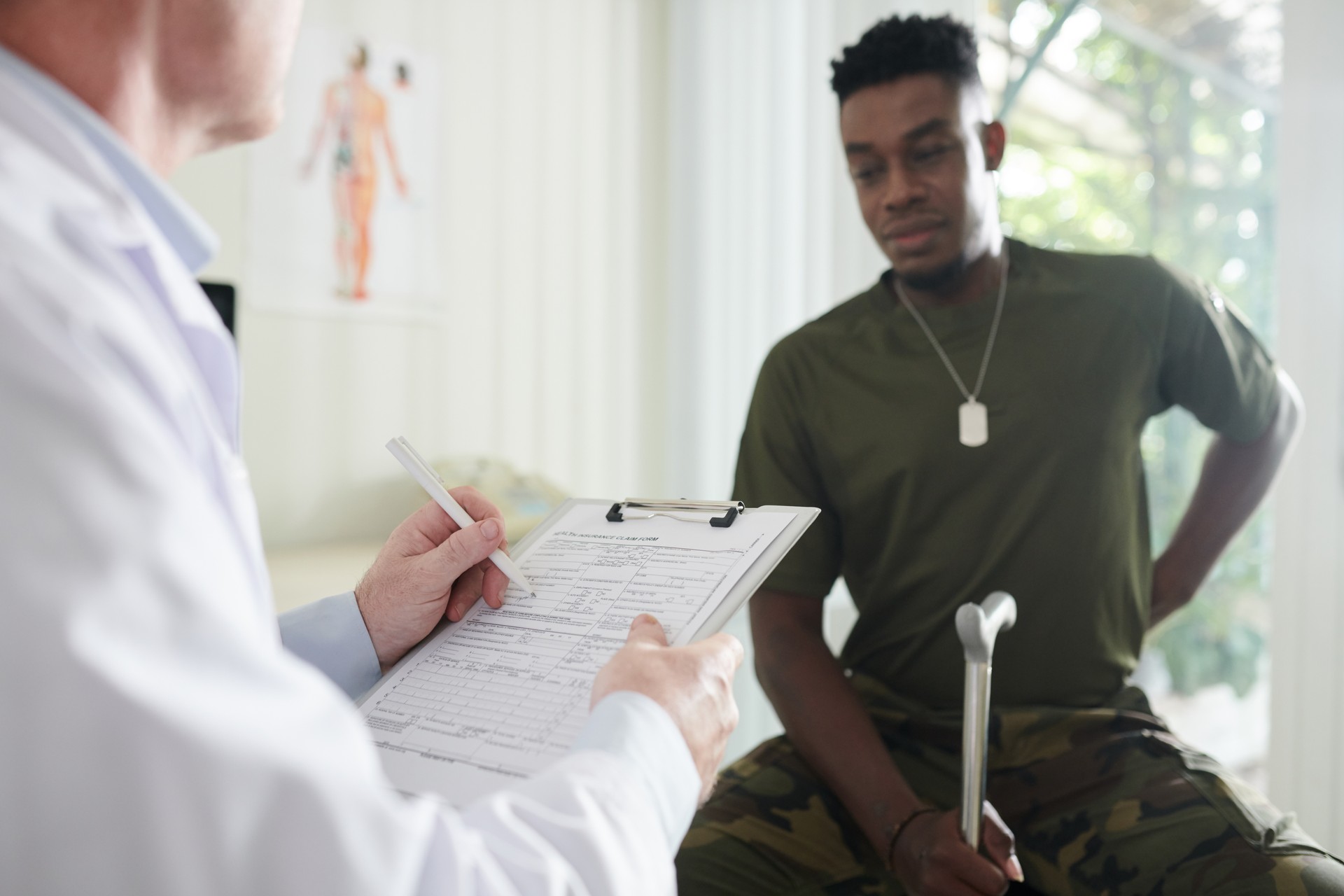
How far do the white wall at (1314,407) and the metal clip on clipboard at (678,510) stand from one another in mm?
1375

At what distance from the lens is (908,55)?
149cm

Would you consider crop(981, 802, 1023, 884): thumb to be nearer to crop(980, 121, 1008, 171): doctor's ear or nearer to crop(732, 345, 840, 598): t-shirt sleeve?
crop(732, 345, 840, 598): t-shirt sleeve

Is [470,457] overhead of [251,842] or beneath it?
beneath

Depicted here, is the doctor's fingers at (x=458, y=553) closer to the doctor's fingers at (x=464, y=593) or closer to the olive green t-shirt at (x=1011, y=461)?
the doctor's fingers at (x=464, y=593)

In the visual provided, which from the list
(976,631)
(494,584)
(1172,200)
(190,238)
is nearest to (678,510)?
(494,584)

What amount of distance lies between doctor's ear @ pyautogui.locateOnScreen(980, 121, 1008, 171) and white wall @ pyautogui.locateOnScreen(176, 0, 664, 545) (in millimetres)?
1459

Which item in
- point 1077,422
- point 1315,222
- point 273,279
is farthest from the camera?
point 273,279

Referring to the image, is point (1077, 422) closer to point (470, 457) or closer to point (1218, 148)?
point (470, 457)

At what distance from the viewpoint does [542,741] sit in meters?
0.68

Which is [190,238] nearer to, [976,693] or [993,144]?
[976,693]

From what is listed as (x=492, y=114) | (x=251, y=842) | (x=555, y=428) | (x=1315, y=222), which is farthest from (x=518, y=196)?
(x=251, y=842)

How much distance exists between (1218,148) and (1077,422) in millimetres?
1904

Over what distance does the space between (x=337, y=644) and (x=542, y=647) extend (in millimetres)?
238

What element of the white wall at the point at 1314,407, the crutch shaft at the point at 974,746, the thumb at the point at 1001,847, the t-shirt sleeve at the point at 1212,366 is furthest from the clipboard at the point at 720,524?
the white wall at the point at 1314,407
